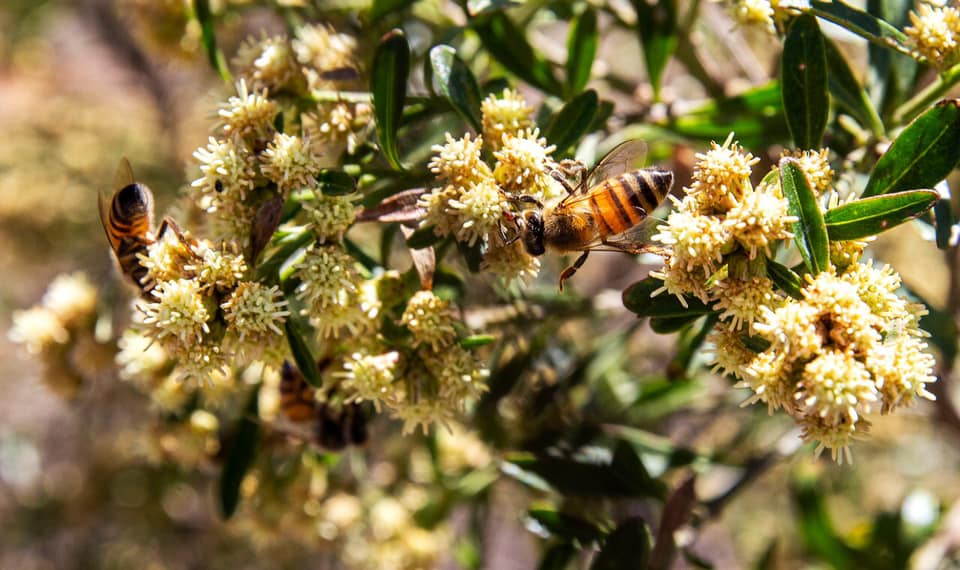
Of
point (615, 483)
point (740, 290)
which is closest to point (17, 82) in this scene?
point (615, 483)

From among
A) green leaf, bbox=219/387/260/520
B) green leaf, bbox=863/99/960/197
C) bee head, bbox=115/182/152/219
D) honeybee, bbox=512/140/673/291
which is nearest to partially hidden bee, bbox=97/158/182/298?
bee head, bbox=115/182/152/219

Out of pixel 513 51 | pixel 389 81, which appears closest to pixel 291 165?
pixel 389 81

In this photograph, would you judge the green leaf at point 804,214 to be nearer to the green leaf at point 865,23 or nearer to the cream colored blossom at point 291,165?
the green leaf at point 865,23

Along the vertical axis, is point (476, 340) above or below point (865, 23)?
below

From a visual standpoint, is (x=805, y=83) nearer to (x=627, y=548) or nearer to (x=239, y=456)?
(x=627, y=548)

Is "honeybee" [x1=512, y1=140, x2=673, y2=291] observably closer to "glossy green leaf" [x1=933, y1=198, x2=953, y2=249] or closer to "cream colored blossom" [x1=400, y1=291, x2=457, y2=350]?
"cream colored blossom" [x1=400, y1=291, x2=457, y2=350]

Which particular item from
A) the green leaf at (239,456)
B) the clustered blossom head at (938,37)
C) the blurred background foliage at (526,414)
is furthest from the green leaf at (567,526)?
the clustered blossom head at (938,37)
